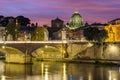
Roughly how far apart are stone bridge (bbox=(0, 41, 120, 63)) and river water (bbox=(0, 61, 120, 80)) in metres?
4.14

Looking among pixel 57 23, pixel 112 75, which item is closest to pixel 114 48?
pixel 112 75

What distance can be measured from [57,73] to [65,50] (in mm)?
15977

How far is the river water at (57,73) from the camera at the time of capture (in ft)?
132

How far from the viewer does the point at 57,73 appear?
43562 millimetres

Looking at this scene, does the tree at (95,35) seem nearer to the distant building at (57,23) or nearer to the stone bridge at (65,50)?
the stone bridge at (65,50)

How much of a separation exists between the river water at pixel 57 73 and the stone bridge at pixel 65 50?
4.14 meters

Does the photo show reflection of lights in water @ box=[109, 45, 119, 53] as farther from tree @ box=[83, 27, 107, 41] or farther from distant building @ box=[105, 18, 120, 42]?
distant building @ box=[105, 18, 120, 42]

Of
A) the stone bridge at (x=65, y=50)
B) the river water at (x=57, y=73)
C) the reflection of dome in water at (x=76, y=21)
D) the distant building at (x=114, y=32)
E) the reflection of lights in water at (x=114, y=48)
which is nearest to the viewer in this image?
the river water at (x=57, y=73)

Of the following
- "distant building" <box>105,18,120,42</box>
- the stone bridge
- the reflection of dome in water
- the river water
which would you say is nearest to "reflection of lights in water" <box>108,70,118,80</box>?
the river water

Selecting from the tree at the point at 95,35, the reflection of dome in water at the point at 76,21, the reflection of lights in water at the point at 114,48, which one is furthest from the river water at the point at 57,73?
the reflection of dome in water at the point at 76,21

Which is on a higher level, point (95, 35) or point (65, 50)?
point (95, 35)

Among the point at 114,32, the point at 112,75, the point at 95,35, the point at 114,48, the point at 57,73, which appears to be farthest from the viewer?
the point at 114,32

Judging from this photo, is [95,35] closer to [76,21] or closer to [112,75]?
[112,75]

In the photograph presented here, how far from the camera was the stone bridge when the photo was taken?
180 feet
